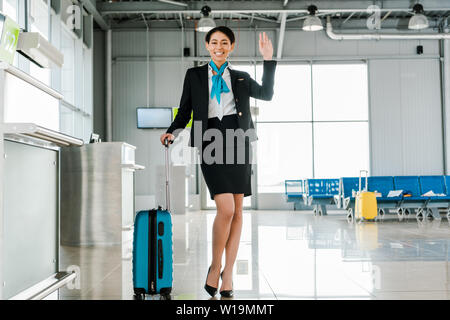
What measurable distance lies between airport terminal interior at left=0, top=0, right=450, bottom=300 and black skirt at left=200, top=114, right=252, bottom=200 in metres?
0.19

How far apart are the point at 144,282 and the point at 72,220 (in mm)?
2899

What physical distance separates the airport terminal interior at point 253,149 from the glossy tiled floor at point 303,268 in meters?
0.02

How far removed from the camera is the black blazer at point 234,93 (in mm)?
2484

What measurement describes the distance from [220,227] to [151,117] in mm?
10633

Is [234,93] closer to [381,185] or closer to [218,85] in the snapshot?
[218,85]

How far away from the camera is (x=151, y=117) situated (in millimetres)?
12797

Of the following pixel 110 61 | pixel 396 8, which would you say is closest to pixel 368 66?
pixel 396 8

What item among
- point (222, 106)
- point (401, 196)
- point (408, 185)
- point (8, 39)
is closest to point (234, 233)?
point (222, 106)

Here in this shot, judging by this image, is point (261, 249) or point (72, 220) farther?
point (72, 220)

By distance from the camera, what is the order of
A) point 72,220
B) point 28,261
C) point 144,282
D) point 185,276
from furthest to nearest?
point 72,220 → point 185,276 → point 144,282 → point 28,261

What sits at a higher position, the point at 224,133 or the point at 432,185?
the point at 224,133

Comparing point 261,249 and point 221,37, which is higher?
point 221,37
